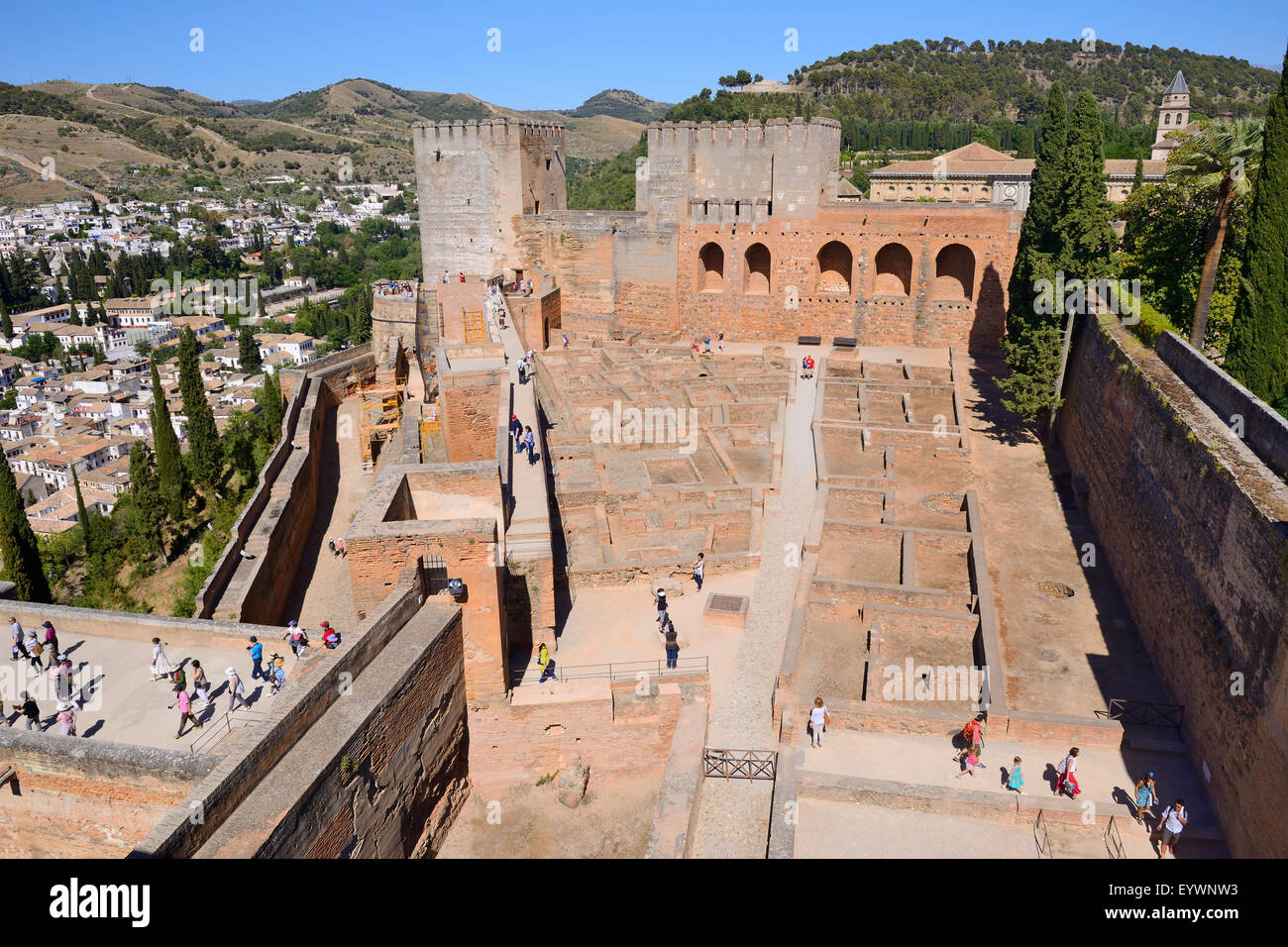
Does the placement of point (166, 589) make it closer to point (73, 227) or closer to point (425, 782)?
point (425, 782)

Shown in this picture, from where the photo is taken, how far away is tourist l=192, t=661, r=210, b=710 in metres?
10.3

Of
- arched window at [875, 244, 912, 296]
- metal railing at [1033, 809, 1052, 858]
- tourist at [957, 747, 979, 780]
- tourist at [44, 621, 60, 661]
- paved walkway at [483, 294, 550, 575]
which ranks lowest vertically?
metal railing at [1033, 809, 1052, 858]

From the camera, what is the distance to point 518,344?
25312mm

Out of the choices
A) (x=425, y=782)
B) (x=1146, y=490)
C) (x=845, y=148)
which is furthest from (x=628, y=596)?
(x=845, y=148)

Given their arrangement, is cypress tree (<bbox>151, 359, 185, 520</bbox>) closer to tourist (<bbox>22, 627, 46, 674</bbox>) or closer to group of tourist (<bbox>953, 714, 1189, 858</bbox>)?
tourist (<bbox>22, 627, 46, 674</bbox>)

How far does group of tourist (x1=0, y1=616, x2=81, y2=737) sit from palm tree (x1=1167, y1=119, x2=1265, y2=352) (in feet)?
64.0

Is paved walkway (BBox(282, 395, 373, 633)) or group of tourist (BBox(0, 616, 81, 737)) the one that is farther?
paved walkway (BBox(282, 395, 373, 633))

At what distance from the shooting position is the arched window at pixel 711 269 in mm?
31172

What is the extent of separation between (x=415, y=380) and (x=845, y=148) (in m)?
69.3

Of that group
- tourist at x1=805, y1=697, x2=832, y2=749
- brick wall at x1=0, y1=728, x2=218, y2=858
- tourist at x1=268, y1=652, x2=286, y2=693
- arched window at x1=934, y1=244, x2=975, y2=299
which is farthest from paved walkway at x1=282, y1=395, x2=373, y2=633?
arched window at x1=934, y1=244, x2=975, y2=299

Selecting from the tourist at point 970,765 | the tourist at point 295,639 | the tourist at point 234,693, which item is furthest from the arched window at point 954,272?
the tourist at point 234,693

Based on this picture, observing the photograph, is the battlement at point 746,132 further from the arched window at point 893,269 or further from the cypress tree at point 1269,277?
the cypress tree at point 1269,277

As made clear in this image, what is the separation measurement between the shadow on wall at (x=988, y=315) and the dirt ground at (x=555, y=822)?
20.8 meters

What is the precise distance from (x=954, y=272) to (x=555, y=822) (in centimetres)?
2378
